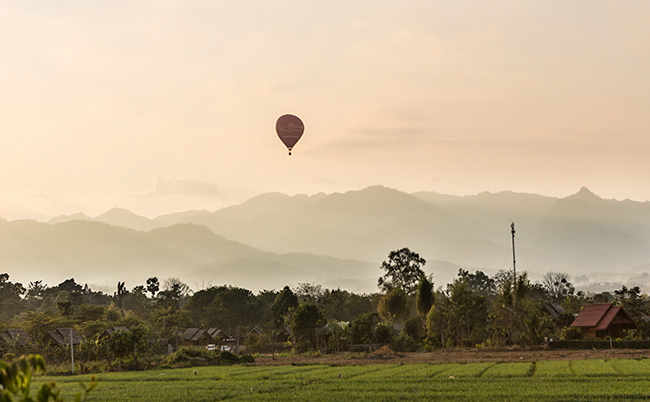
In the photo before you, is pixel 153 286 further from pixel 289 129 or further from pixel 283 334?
pixel 289 129

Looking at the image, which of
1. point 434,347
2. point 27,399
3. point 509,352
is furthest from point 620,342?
point 27,399

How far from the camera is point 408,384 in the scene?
104 ft

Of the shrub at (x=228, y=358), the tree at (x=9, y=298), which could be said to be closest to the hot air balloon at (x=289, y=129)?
the shrub at (x=228, y=358)

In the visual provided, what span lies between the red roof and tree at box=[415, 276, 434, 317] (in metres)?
16.6

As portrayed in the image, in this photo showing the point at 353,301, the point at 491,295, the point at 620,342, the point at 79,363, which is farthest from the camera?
the point at 491,295

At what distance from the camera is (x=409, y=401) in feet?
84.1

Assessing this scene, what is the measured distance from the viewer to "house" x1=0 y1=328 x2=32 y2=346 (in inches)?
2516

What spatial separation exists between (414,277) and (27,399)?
11994 centimetres

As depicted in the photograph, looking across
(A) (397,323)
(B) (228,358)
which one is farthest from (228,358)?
(A) (397,323)

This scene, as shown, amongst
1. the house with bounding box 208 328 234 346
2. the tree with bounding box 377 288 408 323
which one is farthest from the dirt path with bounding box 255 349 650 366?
the house with bounding box 208 328 234 346

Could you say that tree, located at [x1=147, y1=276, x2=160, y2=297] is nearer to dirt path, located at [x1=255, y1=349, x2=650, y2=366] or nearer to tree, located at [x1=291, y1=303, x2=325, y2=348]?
tree, located at [x1=291, y1=303, x2=325, y2=348]

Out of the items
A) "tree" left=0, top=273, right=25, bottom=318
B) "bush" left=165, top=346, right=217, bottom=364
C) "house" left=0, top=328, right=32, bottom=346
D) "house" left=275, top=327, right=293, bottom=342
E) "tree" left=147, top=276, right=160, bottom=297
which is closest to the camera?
"bush" left=165, top=346, right=217, bottom=364

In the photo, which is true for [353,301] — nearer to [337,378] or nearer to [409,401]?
[337,378]

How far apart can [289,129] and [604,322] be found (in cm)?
4029
